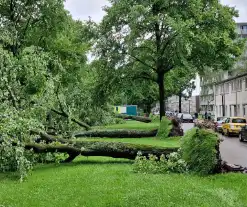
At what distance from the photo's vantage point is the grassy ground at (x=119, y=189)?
24.5 ft

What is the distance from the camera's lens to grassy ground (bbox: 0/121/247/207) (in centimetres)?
746

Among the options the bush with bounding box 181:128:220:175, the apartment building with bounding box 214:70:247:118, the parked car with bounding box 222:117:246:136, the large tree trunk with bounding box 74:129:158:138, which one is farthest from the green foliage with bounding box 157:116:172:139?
the apartment building with bounding box 214:70:247:118

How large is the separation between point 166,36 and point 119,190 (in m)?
21.8

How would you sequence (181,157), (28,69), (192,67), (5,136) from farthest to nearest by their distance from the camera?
(192,67) < (28,69) < (181,157) < (5,136)

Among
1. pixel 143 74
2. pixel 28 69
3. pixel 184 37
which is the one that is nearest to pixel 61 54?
pixel 143 74

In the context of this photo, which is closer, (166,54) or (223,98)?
(166,54)

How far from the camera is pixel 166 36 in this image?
1128 inches

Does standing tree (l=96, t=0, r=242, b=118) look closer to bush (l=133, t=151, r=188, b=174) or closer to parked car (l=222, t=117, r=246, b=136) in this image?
parked car (l=222, t=117, r=246, b=136)

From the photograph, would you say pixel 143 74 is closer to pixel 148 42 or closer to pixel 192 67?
pixel 148 42

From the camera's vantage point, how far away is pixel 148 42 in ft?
100

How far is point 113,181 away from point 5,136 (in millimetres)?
2798

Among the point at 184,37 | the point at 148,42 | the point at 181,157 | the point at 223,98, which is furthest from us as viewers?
the point at 223,98

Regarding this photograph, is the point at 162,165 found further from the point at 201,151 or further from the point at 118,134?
the point at 118,134

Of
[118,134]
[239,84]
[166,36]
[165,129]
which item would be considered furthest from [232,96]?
[118,134]
